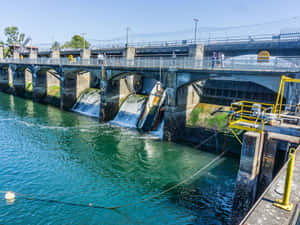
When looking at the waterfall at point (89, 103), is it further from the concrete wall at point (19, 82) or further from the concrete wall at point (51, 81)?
the concrete wall at point (19, 82)

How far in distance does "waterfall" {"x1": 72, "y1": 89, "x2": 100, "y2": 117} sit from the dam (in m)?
0.24

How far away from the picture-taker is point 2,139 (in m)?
25.8

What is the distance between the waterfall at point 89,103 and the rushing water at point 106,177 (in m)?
10.5

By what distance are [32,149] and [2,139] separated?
206 inches

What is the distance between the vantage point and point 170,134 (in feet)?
91.5

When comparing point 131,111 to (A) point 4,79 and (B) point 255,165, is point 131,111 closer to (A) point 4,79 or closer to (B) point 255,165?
(B) point 255,165

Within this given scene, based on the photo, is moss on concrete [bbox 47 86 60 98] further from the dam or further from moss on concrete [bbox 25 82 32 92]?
moss on concrete [bbox 25 82 32 92]

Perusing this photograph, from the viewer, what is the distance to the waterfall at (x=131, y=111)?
33.9 meters

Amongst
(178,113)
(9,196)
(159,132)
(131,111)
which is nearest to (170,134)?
(178,113)

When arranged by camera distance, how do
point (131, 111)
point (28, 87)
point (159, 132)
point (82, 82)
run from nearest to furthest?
point (159, 132) → point (131, 111) → point (82, 82) → point (28, 87)

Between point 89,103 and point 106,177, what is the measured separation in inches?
1023

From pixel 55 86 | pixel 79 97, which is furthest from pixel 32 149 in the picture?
pixel 55 86

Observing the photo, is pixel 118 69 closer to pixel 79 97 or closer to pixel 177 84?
pixel 177 84

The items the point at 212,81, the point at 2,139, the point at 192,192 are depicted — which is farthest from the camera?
the point at 212,81
